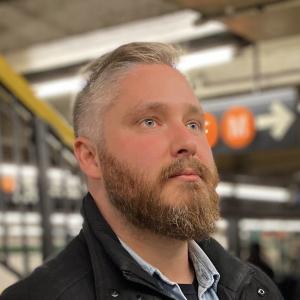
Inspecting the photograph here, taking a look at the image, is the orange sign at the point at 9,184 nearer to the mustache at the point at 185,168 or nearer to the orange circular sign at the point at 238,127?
the orange circular sign at the point at 238,127

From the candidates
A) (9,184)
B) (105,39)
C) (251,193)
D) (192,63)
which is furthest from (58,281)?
(105,39)

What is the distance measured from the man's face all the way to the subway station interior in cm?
24

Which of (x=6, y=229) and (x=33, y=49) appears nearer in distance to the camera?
(x=6, y=229)

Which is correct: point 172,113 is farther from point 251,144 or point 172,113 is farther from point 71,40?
point 71,40

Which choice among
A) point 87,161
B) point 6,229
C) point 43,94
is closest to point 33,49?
point 43,94

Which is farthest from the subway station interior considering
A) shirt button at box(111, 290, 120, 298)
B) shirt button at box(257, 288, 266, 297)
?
shirt button at box(111, 290, 120, 298)

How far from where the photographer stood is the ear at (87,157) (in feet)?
4.21

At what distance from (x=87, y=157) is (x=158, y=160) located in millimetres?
199

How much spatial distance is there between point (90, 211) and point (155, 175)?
19 centimetres

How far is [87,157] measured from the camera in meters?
1.31

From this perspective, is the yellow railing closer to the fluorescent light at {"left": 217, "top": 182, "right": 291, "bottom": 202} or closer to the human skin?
the fluorescent light at {"left": 217, "top": 182, "right": 291, "bottom": 202}

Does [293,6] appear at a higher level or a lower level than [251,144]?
higher

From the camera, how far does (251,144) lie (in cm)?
568

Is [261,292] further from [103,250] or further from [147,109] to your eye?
[147,109]
